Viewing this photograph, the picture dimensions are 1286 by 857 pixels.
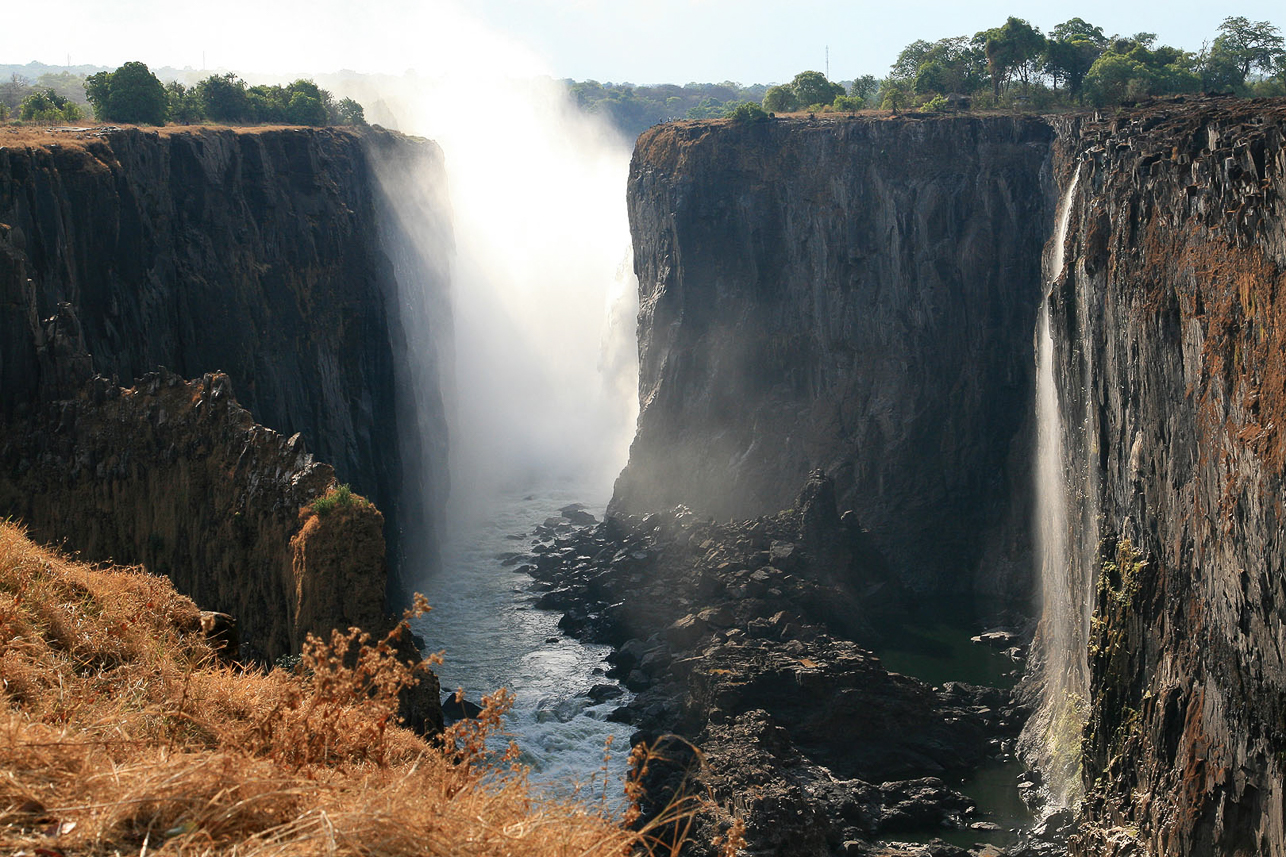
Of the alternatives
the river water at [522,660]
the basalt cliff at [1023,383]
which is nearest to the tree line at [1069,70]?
the basalt cliff at [1023,383]

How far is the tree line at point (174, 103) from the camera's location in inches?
2329

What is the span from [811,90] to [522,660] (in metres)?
56.1

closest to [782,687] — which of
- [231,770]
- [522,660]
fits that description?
[522,660]

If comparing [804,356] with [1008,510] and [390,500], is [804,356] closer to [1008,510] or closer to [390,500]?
[1008,510]

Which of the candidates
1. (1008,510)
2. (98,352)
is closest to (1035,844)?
(1008,510)

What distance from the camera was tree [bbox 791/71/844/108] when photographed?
289ft

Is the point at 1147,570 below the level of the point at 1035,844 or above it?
above

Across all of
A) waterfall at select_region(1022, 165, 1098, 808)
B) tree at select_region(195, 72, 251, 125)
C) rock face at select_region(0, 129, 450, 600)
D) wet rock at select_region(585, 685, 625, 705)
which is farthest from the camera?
tree at select_region(195, 72, 251, 125)

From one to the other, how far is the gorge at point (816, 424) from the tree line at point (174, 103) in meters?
6.29

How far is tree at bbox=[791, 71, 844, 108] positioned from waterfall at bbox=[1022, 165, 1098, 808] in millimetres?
42777

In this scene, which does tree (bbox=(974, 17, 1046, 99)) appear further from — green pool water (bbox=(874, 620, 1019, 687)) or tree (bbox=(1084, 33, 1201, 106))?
green pool water (bbox=(874, 620, 1019, 687))

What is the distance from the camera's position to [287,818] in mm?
7305

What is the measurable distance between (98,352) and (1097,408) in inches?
1282

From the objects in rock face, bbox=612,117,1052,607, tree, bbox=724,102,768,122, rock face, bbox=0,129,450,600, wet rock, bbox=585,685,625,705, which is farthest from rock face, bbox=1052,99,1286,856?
tree, bbox=724,102,768,122
